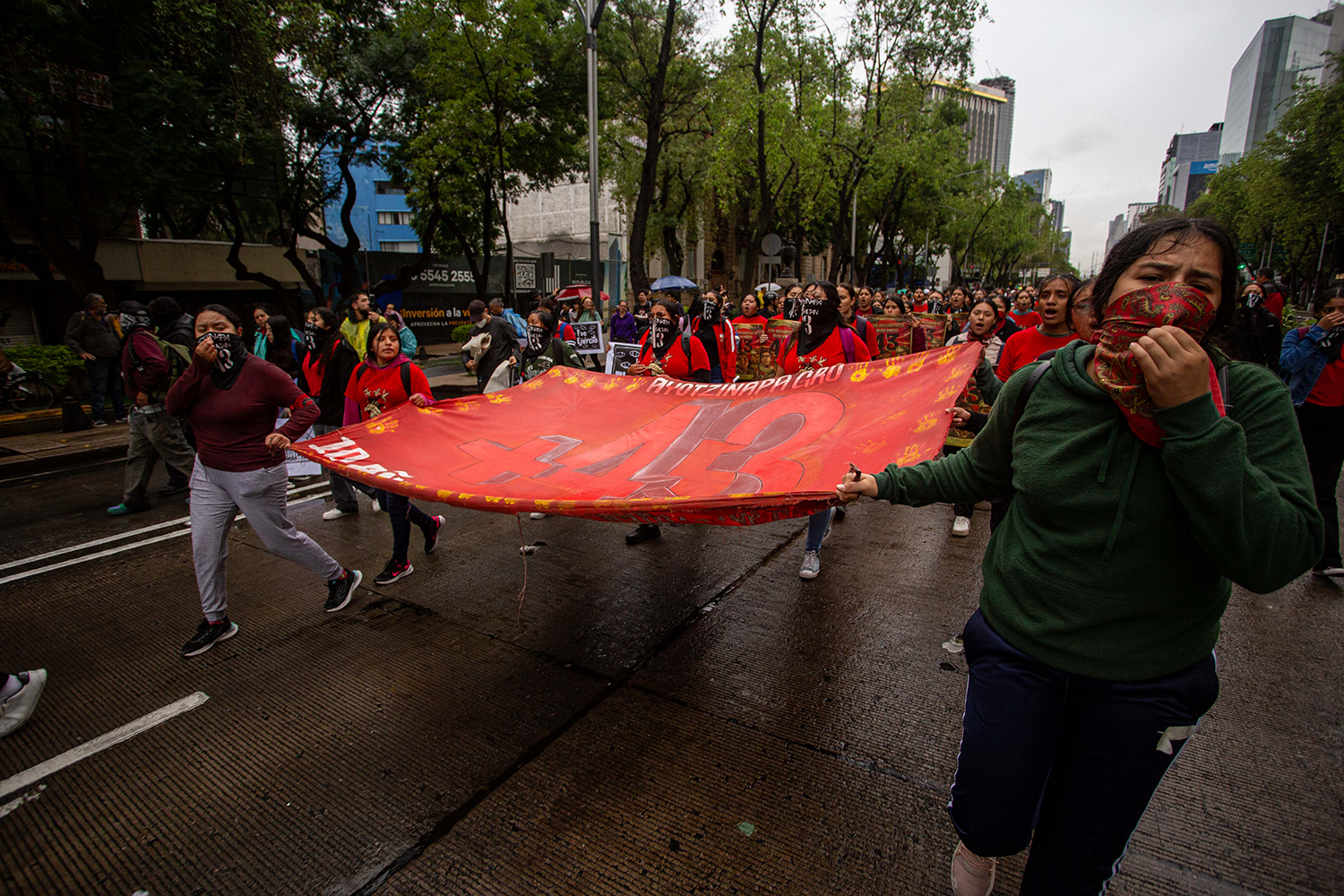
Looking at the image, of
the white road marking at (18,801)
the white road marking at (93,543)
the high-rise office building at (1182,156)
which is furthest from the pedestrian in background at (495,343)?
the high-rise office building at (1182,156)

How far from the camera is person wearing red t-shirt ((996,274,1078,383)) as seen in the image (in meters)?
4.31

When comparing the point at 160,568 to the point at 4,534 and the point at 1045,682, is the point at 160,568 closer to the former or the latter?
the point at 4,534

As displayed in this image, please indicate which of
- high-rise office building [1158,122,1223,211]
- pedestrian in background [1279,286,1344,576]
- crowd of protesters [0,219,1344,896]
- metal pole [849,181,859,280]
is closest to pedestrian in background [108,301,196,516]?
crowd of protesters [0,219,1344,896]

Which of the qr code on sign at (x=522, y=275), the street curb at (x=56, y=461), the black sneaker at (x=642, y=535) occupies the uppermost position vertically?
the qr code on sign at (x=522, y=275)

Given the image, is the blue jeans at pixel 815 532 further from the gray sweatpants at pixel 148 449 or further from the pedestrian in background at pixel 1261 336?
the pedestrian in background at pixel 1261 336

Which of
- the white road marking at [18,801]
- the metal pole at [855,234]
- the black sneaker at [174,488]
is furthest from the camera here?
the metal pole at [855,234]

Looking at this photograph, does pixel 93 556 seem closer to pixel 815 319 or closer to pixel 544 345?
pixel 544 345

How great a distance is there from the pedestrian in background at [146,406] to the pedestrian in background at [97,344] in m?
4.56

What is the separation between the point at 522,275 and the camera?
27016 millimetres

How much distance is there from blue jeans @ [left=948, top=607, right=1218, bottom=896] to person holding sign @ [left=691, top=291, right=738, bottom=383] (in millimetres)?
4494

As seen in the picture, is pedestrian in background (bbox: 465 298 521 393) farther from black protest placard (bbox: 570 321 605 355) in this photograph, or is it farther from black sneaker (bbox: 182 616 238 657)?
black protest placard (bbox: 570 321 605 355)

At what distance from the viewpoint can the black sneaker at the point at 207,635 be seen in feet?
13.3

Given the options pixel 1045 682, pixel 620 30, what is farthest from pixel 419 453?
pixel 620 30

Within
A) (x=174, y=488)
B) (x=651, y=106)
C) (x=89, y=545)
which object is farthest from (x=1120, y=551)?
(x=651, y=106)
